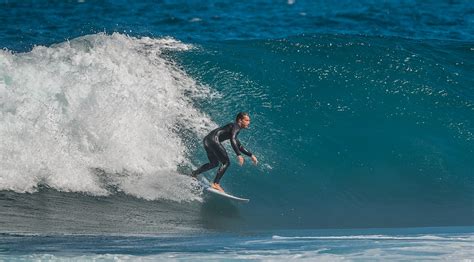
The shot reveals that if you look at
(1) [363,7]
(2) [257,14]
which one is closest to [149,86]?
(2) [257,14]

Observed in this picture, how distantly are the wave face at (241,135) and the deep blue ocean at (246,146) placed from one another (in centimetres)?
3

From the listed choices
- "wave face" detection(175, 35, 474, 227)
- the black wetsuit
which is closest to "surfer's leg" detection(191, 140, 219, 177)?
the black wetsuit

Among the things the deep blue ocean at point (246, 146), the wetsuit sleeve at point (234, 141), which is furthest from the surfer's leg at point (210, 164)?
the wetsuit sleeve at point (234, 141)

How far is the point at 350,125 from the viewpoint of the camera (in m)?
13.9

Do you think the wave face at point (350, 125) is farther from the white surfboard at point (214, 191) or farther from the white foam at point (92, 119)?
the white foam at point (92, 119)

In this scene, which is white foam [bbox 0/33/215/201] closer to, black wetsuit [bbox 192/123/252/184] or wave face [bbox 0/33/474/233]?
wave face [bbox 0/33/474/233]

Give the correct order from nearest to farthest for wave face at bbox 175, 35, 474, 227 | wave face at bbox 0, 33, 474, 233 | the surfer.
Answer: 1. wave face at bbox 0, 33, 474, 233
2. the surfer
3. wave face at bbox 175, 35, 474, 227

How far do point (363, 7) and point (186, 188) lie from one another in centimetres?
1402

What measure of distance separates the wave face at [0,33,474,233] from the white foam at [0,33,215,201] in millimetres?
23

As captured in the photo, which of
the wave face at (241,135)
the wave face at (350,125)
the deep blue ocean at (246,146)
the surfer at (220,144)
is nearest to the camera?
the deep blue ocean at (246,146)

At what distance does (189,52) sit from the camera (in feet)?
52.7

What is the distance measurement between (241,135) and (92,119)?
2.39 meters

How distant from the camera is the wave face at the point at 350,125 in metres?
11.7

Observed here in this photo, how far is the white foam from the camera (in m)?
11.8
